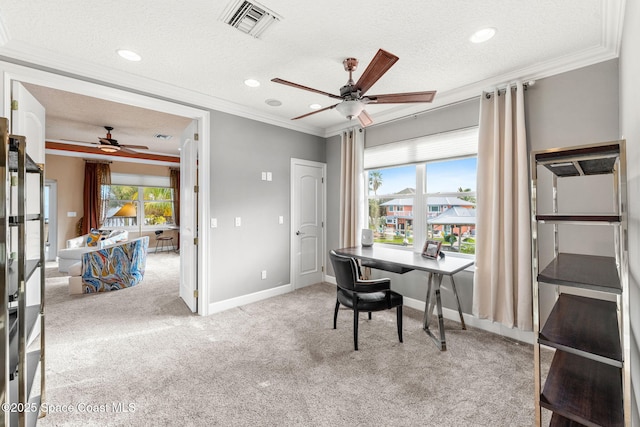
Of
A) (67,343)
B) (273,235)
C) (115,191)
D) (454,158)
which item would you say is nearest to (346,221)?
(273,235)

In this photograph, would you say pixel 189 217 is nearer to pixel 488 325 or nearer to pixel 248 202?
pixel 248 202

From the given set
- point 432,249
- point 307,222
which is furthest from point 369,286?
point 307,222

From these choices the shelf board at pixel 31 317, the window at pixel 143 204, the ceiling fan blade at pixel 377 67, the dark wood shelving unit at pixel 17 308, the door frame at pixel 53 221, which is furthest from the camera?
the window at pixel 143 204

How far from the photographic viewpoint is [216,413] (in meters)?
1.83

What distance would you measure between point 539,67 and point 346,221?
2761 mm

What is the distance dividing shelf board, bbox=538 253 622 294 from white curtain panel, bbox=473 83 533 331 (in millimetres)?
903

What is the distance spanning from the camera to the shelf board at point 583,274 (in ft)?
3.77

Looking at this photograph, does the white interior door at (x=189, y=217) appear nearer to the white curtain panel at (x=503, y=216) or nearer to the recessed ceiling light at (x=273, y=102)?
the recessed ceiling light at (x=273, y=102)

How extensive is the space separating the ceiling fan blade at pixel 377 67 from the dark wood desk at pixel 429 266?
164 cm

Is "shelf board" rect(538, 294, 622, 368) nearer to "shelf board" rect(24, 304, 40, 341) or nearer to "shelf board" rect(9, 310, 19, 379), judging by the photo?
"shelf board" rect(9, 310, 19, 379)

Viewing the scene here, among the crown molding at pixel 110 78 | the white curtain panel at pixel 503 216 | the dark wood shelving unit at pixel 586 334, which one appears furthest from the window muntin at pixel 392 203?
the dark wood shelving unit at pixel 586 334

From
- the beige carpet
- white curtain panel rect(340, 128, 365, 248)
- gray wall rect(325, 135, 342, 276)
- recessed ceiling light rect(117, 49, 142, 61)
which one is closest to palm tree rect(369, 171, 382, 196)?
white curtain panel rect(340, 128, 365, 248)

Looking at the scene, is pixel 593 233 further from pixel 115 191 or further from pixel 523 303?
pixel 115 191

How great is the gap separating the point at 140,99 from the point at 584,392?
406 centimetres
